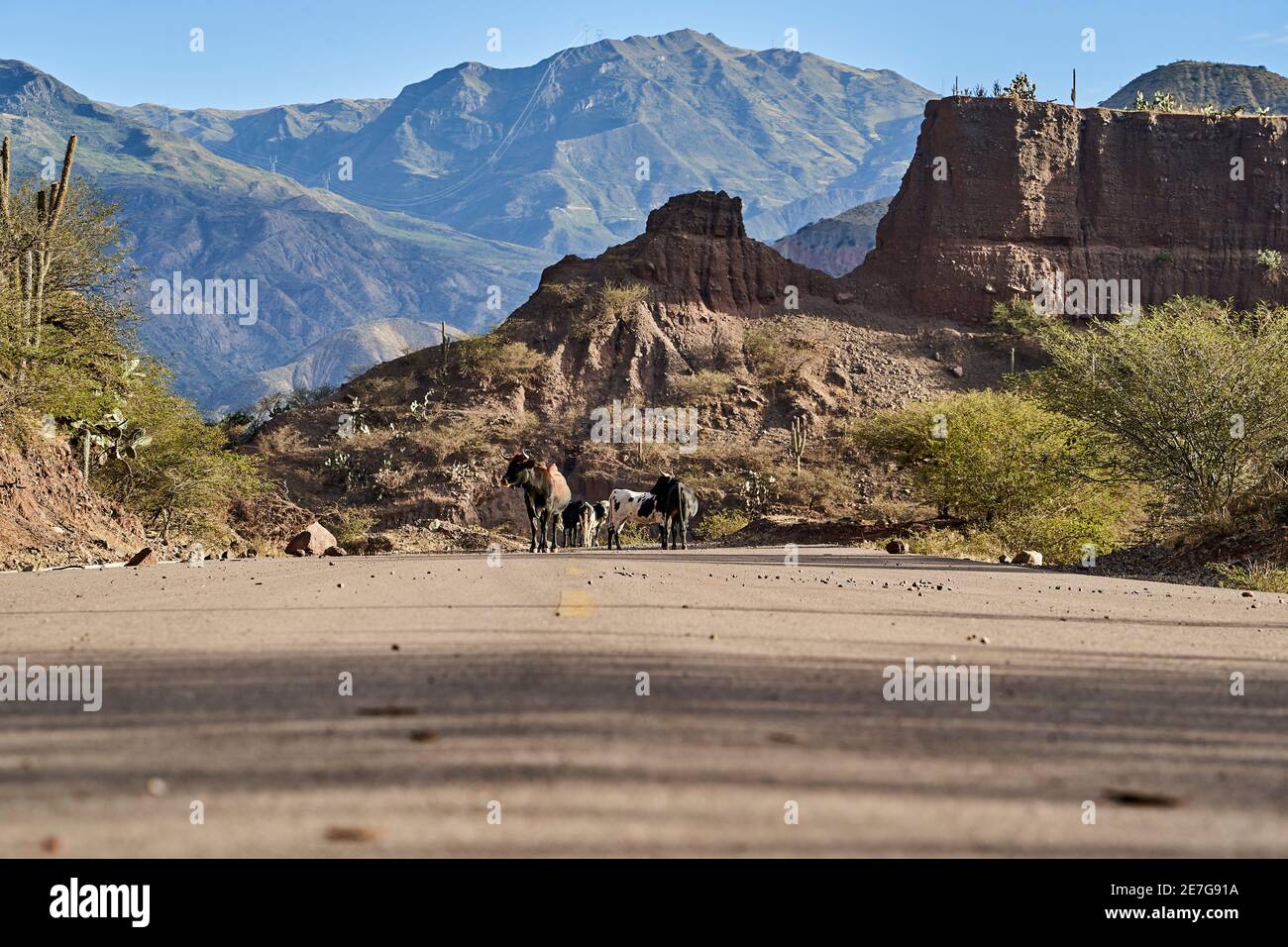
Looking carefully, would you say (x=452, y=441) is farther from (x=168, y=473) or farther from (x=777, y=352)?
(x=168, y=473)

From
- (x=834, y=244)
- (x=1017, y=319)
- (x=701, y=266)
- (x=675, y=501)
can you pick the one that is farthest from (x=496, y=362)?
(x=834, y=244)

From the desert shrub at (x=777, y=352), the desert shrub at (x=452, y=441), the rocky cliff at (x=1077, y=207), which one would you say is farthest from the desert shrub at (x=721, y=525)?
the rocky cliff at (x=1077, y=207)

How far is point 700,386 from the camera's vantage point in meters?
63.7

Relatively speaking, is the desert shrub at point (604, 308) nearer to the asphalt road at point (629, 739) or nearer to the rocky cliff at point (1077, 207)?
the rocky cliff at point (1077, 207)

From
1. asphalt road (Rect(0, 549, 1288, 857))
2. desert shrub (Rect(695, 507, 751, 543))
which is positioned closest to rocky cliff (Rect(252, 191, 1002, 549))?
desert shrub (Rect(695, 507, 751, 543))

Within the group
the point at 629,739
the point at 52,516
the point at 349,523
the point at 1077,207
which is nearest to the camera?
the point at 629,739

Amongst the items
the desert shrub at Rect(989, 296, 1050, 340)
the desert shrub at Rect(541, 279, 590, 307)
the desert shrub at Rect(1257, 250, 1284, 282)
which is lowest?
the desert shrub at Rect(989, 296, 1050, 340)

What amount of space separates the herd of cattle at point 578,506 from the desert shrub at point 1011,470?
788 centimetres

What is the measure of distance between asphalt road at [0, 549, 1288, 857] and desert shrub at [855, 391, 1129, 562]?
1925cm

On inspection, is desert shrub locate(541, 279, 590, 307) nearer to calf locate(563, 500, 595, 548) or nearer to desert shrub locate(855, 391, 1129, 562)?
desert shrub locate(855, 391, 1129, 562)

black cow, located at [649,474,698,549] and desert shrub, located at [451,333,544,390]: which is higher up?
desert shrub, located at [451,333,544,390]

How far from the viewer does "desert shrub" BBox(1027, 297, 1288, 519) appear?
80.7 ft

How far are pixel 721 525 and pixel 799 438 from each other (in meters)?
13.7
